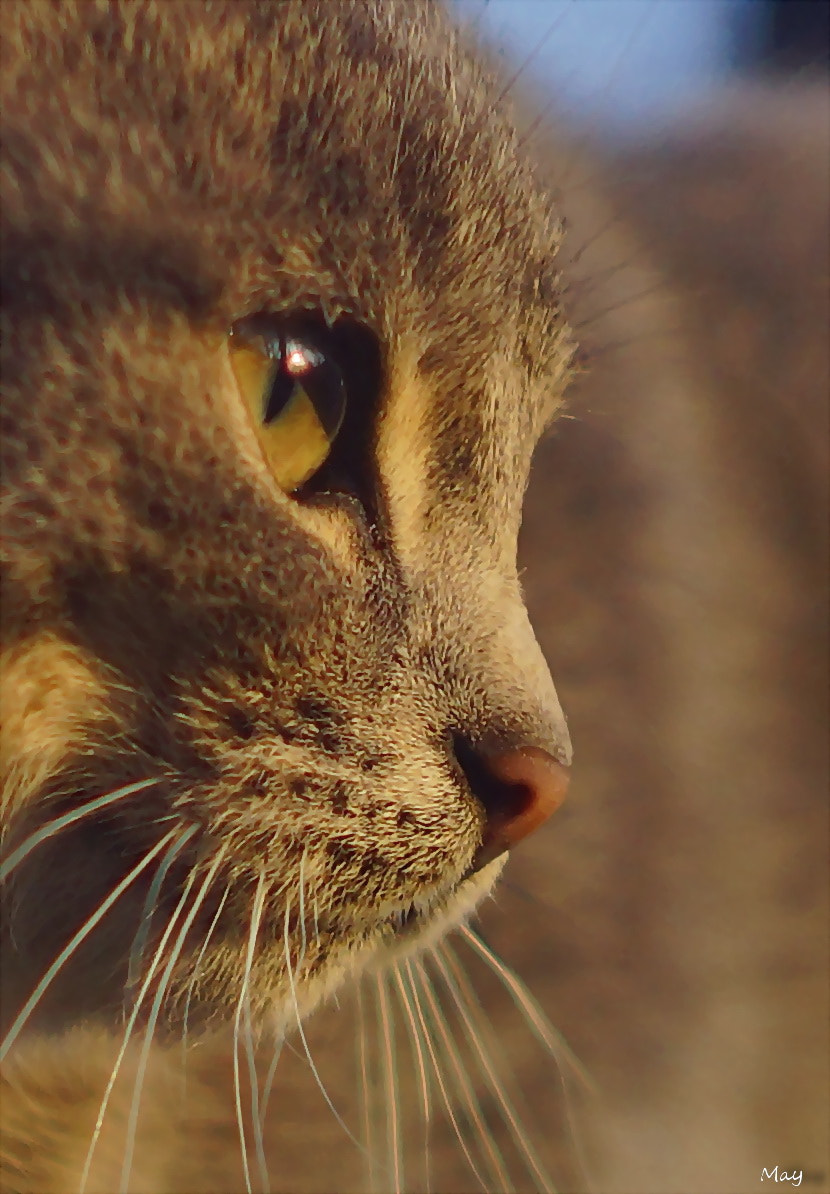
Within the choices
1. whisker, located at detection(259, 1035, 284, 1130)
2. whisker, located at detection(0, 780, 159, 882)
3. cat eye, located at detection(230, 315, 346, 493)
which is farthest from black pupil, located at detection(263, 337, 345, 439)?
whisker, located at detection(259, 1035, 284, 1130)

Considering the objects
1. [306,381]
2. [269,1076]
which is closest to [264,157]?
[306,381]

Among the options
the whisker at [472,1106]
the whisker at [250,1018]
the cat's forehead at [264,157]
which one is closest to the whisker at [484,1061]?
the whisker at [472,1106]

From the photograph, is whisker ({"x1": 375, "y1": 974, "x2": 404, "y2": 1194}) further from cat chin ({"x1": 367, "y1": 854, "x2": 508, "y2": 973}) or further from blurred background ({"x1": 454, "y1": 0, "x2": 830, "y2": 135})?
blurred background ({"x1": 454, "y1": 0, "x2": 830, "y2": 135})

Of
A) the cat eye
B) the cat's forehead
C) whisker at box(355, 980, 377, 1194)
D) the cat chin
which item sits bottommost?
whisker at box(355, 980, 377, 1194)

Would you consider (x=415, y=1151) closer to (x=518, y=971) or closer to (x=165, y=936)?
(x=518, y=971)

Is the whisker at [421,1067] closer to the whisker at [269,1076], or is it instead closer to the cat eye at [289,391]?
the whisker at [269,1076]

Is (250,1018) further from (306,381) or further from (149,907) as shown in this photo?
(306,381)

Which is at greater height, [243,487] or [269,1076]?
[243,487]
